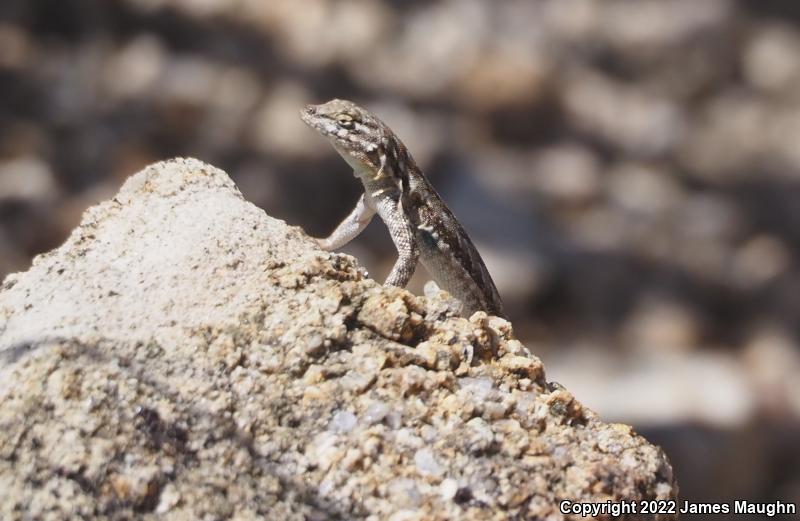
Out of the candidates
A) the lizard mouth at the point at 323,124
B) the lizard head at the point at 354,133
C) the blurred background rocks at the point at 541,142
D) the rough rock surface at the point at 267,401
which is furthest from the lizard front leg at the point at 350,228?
the blurred background rocks at the point at 541,142

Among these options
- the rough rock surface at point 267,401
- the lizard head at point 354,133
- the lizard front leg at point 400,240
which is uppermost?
the lizard head at point 354,133

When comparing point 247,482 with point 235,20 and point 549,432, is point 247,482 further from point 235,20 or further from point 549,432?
point 235,20

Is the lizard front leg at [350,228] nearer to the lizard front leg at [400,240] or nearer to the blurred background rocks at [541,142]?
the lizard front leg at [400,240]

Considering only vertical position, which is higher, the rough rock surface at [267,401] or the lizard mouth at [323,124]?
the lizard mouth at [323,124]

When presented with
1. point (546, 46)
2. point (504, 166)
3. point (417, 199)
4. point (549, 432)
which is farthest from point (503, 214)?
point (549, 432)

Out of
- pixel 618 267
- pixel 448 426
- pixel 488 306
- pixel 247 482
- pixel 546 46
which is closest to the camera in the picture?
pixel 247 482

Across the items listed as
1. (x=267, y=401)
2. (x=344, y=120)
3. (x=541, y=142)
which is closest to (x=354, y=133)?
(x=344, y=120)

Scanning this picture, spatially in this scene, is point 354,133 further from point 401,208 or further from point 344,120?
point 401,208
